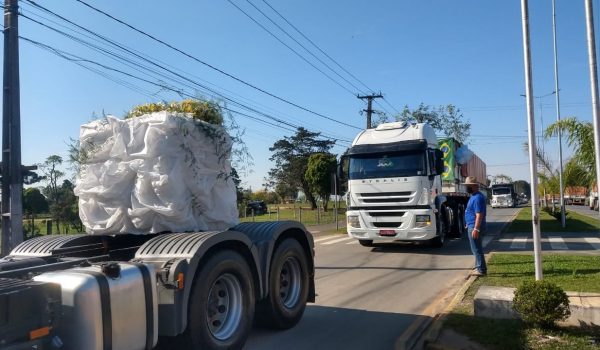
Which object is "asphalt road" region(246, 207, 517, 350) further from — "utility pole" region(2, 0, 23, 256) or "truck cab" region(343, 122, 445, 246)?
"utility pole" region(2, 0, 23, 256)

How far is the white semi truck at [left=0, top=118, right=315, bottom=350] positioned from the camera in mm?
3594

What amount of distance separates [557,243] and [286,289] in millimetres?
12764

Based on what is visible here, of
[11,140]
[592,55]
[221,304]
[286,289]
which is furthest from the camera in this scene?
[11,140]

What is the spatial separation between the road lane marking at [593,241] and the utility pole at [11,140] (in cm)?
1488

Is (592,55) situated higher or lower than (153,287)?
higher

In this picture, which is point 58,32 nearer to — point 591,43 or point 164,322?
point 164,322

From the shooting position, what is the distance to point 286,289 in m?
6.94

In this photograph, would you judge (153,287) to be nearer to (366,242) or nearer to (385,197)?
(385,197)

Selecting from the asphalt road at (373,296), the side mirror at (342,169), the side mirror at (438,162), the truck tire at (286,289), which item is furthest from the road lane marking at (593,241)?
the truck tire at (286,289)

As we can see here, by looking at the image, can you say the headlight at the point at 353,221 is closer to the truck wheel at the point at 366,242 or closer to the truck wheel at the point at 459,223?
the truck wheel at the point at 366,242

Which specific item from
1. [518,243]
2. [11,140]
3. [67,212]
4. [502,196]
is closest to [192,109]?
[11,140]

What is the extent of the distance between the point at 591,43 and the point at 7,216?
10.1 m

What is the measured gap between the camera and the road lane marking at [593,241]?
15.3m

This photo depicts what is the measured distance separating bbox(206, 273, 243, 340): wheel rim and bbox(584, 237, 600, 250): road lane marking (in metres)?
13.0
